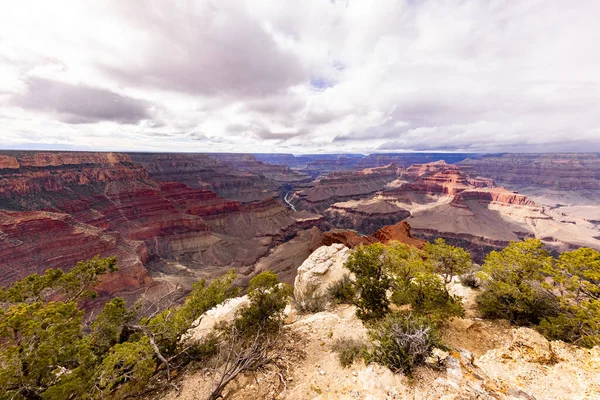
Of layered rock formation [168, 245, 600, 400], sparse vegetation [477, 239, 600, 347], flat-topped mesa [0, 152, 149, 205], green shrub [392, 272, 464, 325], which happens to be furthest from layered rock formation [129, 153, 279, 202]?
sparse vegetation [477, 239, 600, 347]

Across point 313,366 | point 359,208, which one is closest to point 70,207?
point 313,366

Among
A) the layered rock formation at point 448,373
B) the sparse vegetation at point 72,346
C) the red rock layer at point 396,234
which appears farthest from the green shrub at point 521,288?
the red rock layer at point 396,234

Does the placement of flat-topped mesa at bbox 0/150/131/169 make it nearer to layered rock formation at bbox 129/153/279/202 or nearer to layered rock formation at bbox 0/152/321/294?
layered rock formation at bbox 0/152/321/294

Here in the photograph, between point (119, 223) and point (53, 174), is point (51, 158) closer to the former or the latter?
point (53, 174)

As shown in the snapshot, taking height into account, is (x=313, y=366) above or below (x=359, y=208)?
above

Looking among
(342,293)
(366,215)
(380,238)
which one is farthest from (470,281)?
(366,215)

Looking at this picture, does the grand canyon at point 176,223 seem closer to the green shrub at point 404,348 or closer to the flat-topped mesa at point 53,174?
the flat-topped mesa at point 53,174

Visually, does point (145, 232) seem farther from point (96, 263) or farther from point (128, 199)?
point (96, 263)
